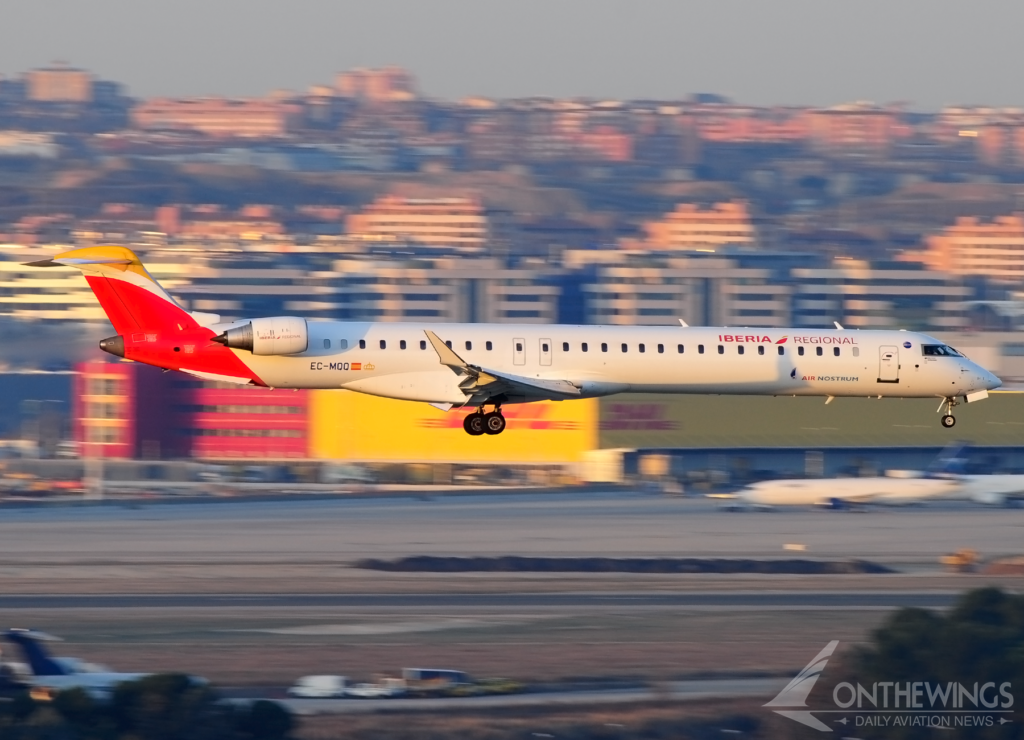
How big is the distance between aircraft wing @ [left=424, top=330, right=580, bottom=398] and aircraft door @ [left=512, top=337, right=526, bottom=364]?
0.44 meters

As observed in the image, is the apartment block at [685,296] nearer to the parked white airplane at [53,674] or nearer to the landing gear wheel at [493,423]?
the landing gear wheel at [493,423]

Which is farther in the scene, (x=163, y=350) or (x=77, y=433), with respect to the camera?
(x=77, y=433)

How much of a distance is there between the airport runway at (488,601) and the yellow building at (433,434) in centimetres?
3609

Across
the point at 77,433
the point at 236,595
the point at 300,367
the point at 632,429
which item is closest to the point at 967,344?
the point at 632,429

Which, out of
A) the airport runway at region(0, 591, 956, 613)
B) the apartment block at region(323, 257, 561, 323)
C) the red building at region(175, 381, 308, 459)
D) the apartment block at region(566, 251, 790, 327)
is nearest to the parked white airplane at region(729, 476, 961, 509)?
the red building at region(175, 381, 308, 459)

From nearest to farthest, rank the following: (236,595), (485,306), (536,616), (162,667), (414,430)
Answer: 1. (162,667)
2. (536,616)
3. (236,595)
4. (414,430)
5. (485,306)

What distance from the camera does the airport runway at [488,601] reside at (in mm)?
48156

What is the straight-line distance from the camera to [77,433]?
9675 centimetres

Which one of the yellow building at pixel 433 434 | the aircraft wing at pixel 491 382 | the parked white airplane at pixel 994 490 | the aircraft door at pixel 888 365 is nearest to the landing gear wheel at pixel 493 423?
the aircraft wing at pixel 491 382

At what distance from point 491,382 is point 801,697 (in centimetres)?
1011

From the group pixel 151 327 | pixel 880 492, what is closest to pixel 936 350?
pixel 151 327

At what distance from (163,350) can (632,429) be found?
169 feet

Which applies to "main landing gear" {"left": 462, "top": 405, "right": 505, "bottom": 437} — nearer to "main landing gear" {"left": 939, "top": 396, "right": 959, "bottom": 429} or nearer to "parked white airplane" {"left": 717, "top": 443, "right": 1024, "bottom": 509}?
"main landing gear" {"left": 939, "top": 396, "right": 959, "bottom": 429}

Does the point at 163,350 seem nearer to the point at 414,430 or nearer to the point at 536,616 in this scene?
the point at 536,616
